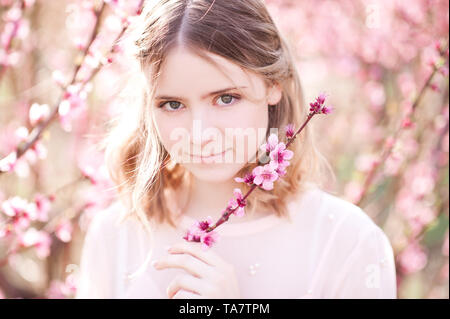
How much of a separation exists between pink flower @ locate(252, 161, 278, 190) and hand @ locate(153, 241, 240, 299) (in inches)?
8.8

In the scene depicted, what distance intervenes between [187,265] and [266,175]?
0.89 feet

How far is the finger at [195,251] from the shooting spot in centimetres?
102

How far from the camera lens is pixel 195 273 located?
1052 millimetres

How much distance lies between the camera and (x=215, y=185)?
1311 mm

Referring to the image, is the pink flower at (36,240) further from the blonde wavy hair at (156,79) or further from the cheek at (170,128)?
the cheek at (170,128)

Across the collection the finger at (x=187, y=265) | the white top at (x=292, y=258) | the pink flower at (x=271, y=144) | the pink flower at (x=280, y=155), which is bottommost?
the white top at (x=292, y=258)

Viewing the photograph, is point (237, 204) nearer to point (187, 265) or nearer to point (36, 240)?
point (187, 265)

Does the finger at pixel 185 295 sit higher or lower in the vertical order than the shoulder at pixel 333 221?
lower

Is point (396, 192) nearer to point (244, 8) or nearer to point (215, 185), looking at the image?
point (215, 185)

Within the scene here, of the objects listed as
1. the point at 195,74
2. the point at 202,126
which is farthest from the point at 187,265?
the point at 195,74

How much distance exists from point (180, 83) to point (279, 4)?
1558mm

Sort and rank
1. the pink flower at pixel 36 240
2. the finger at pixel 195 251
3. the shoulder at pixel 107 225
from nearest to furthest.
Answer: the finger at pixel 195 251
the shoulder at pixel 107 225
the pink flower at pixel 36 240

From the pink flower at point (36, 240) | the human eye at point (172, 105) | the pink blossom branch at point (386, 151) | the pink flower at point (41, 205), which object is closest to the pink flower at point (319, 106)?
the human eye at point (172, 105)
